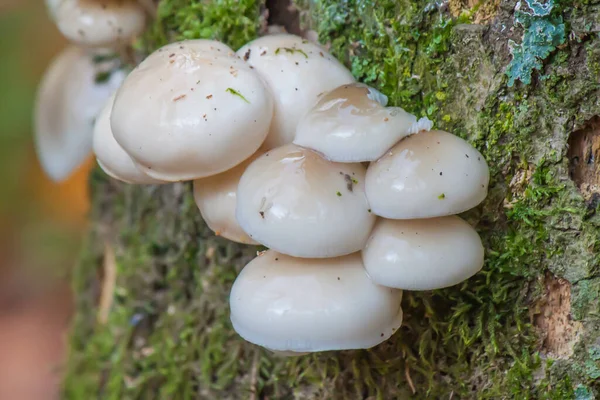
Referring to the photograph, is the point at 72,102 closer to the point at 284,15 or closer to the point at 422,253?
the point at 284,15

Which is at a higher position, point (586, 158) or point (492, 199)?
point (586, 158)

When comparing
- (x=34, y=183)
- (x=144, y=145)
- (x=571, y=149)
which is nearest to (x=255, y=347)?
(x=144, y=145)

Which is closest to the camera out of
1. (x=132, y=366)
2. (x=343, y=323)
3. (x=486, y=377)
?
(x=343, y=323)

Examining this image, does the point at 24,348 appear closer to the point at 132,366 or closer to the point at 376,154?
the point at 132,366

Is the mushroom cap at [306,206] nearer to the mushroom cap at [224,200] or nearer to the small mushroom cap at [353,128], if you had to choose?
the small mushroom cap at [353,128]

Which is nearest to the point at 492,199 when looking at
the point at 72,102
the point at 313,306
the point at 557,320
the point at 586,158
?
the point at 586,158

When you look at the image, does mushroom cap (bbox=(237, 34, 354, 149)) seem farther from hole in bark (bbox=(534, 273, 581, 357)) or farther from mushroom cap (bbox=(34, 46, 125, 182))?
mushroom cap (bbox=(34, 46, 125, 182))

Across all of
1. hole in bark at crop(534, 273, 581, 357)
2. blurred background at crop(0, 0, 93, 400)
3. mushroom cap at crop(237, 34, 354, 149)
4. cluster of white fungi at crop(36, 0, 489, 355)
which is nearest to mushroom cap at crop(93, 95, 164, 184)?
cluster of white fungi at crop(36, 0, 489, 355)
